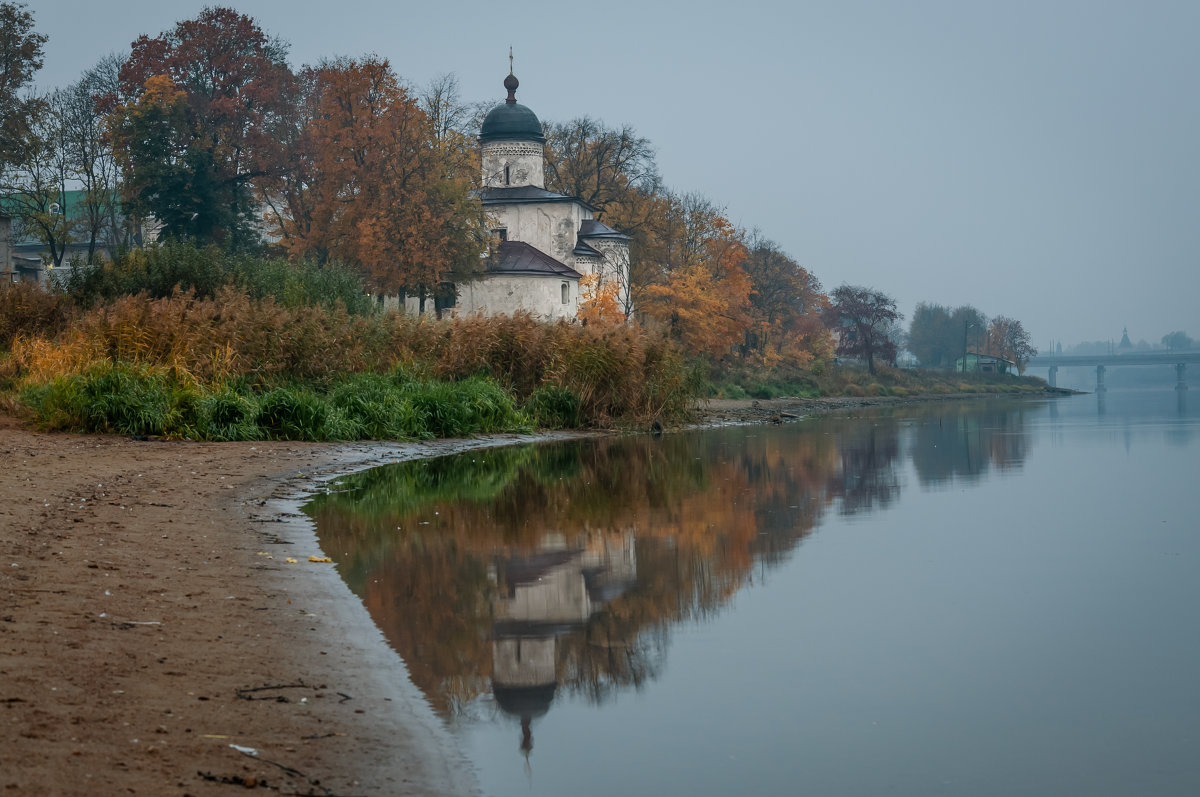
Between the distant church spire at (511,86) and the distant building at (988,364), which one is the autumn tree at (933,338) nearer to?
the distant building at (988,364)

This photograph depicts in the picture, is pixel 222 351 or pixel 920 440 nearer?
pixel 222 351

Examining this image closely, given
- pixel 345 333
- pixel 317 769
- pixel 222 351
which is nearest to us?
pixel 317 769

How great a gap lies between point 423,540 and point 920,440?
20.3 metres

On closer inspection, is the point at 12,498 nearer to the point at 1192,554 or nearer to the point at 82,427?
the point at 82,427

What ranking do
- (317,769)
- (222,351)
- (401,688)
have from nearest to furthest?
(317,769) → (401,688) → (222,351)

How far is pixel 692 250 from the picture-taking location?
67625 millimetres

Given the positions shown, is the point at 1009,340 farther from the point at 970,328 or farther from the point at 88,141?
the point at 88,141

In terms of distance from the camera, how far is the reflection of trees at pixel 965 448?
19.8 m

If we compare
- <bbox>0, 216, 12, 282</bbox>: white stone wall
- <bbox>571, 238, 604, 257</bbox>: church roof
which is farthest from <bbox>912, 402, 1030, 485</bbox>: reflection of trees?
<bbox>0, 216, 12, 282</bbox>: white stone wall

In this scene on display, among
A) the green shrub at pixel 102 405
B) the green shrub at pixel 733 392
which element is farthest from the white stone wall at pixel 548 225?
the green shrub at pixel 102 405

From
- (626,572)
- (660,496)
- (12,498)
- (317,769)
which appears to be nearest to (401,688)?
(317,769)

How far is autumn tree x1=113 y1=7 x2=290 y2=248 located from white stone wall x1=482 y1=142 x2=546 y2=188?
13.9 meters

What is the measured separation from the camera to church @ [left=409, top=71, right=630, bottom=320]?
195ft

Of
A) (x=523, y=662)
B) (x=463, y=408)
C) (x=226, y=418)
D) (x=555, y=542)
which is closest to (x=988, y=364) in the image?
(x=463, y=408)
